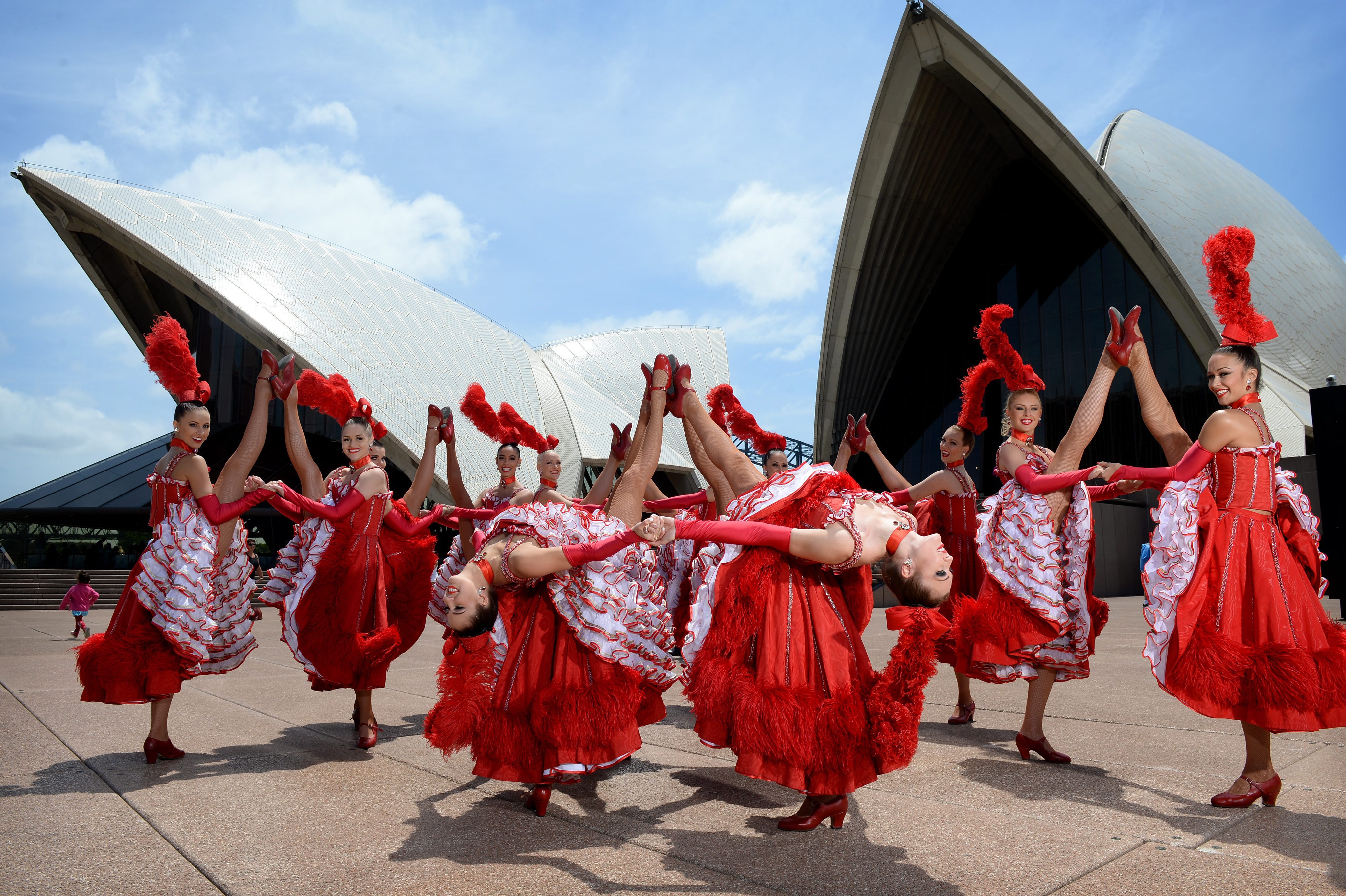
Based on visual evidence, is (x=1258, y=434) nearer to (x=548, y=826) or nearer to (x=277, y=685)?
(x=548, y=826)

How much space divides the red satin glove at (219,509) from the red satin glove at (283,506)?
0.48 ft

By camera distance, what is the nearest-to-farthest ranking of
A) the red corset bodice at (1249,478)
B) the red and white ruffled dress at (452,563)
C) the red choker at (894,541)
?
the red choker at (894,541), the red corset bodice at (1249,478), the red and white ruffled dress at (452,563)

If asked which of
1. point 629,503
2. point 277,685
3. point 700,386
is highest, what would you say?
point 700,386

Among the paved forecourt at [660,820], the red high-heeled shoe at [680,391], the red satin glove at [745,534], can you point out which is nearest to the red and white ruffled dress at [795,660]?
the red satin glove at [745,534]

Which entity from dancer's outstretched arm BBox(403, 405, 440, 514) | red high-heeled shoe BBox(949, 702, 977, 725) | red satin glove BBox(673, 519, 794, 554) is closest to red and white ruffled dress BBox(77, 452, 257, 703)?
dancer's outstretched arm BBox(403, 405, 440, 514)

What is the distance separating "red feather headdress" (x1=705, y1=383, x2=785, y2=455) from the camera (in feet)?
16.0

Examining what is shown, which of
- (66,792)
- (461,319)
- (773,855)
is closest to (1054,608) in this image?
(773,855)

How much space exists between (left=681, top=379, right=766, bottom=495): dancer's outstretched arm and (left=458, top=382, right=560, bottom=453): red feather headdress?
2.06 metres

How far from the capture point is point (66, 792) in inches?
124

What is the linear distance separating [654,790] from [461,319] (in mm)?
27697

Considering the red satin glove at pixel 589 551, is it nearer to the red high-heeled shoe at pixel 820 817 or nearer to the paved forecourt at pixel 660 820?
the paved forecourt at pixel 660 820

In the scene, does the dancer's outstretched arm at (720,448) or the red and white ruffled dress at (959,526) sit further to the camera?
the red and white ruffled dress at (959,526)

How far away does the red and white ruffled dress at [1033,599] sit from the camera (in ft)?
11.9

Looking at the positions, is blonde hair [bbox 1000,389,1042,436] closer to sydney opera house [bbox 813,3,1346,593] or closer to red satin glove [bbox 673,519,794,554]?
red satin glove [bbox 673,519,794,554]
